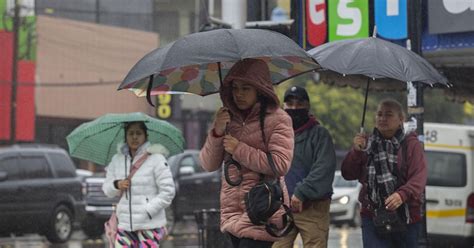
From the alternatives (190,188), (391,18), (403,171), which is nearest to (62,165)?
(190,188)

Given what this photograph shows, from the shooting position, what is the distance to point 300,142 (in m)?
8.57

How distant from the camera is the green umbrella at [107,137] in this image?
30.9 feet

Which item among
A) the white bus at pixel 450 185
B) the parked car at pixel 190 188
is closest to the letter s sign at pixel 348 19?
the white bus at pixel 450 185

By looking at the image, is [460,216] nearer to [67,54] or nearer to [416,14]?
[416,14]

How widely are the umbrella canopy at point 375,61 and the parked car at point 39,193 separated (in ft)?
40.5

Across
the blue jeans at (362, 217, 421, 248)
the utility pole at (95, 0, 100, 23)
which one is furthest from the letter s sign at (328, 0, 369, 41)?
the utility pole at (95, 0, 100, 23)

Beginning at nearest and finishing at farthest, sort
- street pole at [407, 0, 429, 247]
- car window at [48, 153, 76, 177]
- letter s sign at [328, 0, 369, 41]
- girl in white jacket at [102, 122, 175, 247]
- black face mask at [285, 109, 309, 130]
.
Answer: black face mask at [285, 109, 309, 130]
girl in white jacket at [102, 122, 175, 247]
street pole at [407, 0, 429, 247]
letter s sign at [328, 0, 369, 41]
car window at [48, 153, 76, 177]

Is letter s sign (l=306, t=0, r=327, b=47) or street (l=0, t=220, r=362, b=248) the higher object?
letter s sign (l=306, t=0, r=327, b=47)

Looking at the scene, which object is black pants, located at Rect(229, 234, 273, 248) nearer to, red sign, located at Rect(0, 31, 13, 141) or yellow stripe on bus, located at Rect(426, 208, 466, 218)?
yellow stripe on bus, located at Rect(426, 208, 466, 218)

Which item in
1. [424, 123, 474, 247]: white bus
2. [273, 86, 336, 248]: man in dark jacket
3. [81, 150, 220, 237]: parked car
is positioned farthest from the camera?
[81, 150, 220, 237]: parked car

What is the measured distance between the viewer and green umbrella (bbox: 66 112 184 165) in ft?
30.9

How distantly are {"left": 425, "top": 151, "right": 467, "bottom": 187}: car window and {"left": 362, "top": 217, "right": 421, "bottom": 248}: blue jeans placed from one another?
7.89m

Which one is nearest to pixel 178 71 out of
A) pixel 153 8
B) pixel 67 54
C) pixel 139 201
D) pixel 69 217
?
pixel 139 201

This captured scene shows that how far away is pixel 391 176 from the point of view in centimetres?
817
